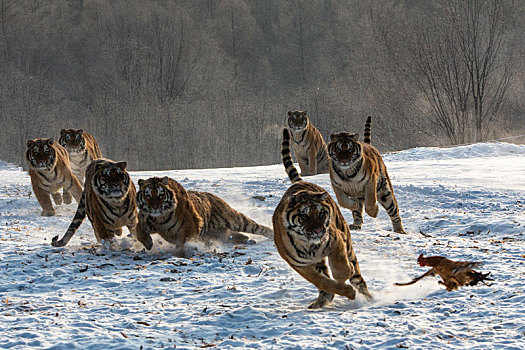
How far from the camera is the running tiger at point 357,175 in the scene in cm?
657

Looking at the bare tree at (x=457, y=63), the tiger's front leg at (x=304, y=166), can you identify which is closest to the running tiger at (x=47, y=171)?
the tiger's front leg at (x=304, y=166)

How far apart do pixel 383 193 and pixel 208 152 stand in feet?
45.0

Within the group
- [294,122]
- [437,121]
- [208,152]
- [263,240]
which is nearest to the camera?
[263,240]

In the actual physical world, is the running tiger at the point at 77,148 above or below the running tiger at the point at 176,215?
above

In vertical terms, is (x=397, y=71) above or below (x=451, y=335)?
above

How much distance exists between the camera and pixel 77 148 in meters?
9.60

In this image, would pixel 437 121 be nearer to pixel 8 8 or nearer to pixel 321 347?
pixel 321 347

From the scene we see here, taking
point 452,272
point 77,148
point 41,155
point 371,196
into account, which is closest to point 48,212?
point 41,155

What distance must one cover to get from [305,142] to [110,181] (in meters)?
5.91

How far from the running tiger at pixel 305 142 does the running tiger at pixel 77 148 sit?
370 centimetres

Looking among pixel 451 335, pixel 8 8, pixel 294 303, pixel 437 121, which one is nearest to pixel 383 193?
pixel 294 303

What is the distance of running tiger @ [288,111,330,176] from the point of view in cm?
1128

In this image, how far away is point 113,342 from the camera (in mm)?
3650

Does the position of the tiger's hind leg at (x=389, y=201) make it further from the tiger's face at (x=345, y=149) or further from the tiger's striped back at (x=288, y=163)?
the tiger's striped back at (x=288, y=163)
